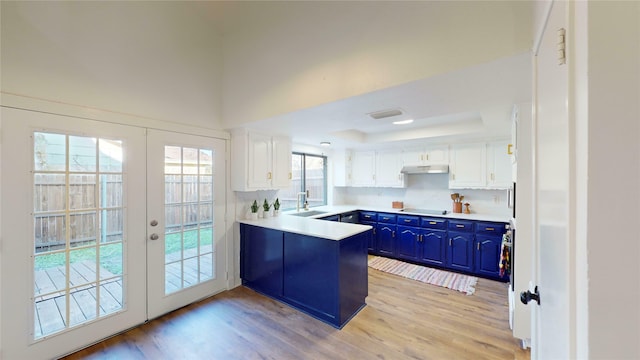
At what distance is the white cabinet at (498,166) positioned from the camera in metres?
3.75

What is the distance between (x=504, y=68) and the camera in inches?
60.1

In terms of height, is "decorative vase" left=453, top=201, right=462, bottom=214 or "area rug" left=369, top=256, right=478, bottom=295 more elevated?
"decorative vase" left=453, top=201, right=462, bottom=214

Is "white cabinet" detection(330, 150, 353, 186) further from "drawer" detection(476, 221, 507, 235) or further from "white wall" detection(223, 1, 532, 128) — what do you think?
"white wall" detection(223, 1, 532, 128)

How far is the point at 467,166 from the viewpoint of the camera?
4070mm

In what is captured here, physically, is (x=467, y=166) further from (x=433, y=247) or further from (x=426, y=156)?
(x=433, y=247)

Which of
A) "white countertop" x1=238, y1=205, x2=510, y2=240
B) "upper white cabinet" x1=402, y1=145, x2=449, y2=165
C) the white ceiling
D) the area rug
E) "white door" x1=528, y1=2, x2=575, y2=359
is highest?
the white ceiling

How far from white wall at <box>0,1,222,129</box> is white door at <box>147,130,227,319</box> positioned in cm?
37

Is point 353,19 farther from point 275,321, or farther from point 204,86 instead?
point 275,321

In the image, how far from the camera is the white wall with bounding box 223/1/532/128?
57.3 inches

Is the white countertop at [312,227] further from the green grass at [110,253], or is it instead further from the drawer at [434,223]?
the drawer at [434,223]

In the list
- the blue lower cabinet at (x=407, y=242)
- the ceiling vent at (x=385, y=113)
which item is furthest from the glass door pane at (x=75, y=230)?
the blue lower cabinet at (x=407, y=242)

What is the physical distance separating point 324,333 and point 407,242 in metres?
2.44

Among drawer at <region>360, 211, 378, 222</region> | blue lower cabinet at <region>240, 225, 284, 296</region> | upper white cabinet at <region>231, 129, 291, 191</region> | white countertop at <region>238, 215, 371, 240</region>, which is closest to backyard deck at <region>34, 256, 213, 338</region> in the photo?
blue lower cabinet at <region>240, 225, 284, 296</region>

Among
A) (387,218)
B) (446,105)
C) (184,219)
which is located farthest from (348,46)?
(387,218)
